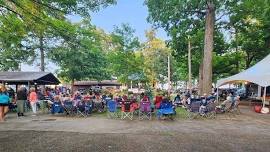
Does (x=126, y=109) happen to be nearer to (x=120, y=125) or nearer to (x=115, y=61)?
(x=120, y=125)

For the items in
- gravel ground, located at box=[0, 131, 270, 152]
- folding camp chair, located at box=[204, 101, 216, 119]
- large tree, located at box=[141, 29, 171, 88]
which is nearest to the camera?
gravel ground, located at box=[0, 131, 270, 152]

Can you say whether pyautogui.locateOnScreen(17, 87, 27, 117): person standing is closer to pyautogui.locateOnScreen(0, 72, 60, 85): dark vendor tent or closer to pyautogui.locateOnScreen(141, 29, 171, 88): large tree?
pyautogui.locateOnScreen(0, 72, 60, 85): dark vendor tent

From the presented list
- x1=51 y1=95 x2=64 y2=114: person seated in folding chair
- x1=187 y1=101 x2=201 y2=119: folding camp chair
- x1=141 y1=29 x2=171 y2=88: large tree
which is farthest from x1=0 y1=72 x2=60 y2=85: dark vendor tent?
x1=141 y1=29 x2=171 y2=88: large tree

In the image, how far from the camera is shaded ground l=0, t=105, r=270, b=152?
811 cm

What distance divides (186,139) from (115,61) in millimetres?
33307

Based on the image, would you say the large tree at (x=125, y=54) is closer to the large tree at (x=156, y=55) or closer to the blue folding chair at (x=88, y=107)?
the large tree at (x=156, y=55)

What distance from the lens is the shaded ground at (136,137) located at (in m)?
8.11

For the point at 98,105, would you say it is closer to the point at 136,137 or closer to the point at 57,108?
the point at 57,108

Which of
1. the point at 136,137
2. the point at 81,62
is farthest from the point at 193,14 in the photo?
the point at 81,62

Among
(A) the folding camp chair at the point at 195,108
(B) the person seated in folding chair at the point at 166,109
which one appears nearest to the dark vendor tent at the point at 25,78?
(B) the person seated in folding chair at the point at 166,109

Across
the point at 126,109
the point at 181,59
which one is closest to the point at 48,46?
the point at 181,59

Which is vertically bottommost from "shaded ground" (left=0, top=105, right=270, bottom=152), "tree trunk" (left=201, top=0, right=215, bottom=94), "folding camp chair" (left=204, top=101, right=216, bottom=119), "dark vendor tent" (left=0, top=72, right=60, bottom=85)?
"shaded ground" (left=0, top=105, right=270, bottom=152)

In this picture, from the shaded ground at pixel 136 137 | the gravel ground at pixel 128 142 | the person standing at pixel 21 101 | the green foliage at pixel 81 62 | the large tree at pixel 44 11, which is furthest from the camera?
the green foliage at pixel 81 62

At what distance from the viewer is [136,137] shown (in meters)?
9.67
